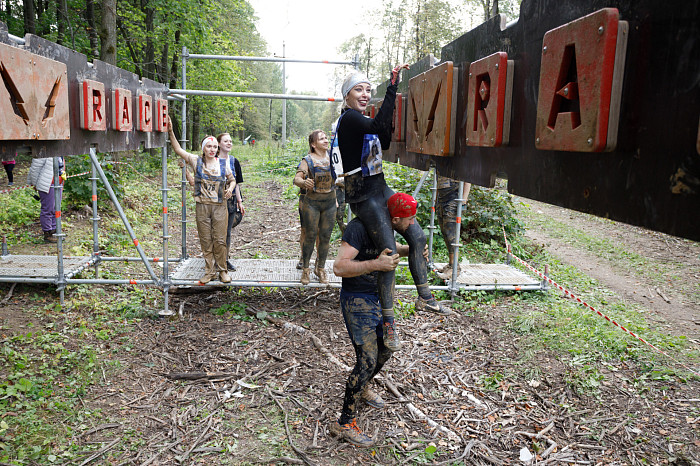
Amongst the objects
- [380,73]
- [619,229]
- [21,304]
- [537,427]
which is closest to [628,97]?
[537,427]

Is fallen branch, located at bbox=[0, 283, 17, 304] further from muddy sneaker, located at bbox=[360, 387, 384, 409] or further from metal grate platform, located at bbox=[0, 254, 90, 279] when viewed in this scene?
muddy sneaker, located at bbox=[360, 387, 384, 409]

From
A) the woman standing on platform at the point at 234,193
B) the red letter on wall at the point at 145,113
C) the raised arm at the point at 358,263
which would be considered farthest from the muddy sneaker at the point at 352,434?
the red letter on wall at the point at 145,113

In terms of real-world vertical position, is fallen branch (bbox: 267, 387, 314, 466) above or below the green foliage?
below

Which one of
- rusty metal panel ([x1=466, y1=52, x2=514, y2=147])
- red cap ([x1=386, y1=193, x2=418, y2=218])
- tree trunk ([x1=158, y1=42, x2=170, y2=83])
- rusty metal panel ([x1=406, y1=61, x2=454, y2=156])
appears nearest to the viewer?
rusty metal panel ([x1=466, y1=52, x2=514, y2=147])

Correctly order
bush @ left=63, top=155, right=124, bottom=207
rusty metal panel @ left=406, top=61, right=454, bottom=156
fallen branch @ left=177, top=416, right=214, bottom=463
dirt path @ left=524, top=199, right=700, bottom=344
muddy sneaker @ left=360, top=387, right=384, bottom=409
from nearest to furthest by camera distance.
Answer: rusty metal panel @ left=406, top=61, right=454, bottom=156 → fallen branch @ left=177, top=416, right=214, bottom=463 → muddy sneaker @ left=360, top=387, right=384, bottom=409 → dirt path @ left=524, top=199, right=700, bottom=344 → bush @ left=63, top=155, right=124, bottom=207

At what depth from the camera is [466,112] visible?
7.20 feet

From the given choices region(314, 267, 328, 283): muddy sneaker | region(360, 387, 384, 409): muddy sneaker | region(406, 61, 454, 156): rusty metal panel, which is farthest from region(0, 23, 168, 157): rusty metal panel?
region(360, 387, 384, 409): muddy sneaker

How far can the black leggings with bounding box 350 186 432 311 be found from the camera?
11.2ft

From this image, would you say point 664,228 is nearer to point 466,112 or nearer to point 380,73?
point 466,112

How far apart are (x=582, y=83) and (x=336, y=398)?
410 cm

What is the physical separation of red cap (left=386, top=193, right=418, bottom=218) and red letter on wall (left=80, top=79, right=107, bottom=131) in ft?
7.51

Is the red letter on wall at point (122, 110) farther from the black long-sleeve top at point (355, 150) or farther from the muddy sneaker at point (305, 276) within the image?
the muddy sneaker at point (305, 276)

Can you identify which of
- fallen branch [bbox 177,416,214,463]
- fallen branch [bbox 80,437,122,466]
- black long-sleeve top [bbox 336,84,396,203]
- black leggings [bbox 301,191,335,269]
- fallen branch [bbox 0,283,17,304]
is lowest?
fallen branch [bbox 177,416,214,463]

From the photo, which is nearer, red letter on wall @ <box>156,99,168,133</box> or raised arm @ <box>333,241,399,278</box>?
raised arm @ <box>333,241,399,278</box>
